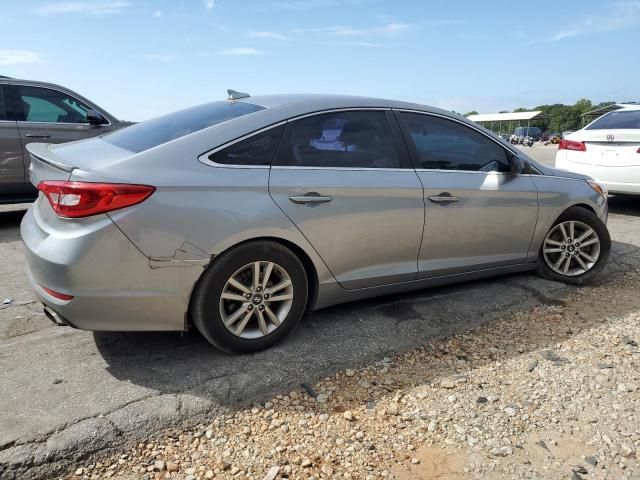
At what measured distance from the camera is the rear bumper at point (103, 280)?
2.53m

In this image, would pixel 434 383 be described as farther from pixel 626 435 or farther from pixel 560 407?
pixel 626 435

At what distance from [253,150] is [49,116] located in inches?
192

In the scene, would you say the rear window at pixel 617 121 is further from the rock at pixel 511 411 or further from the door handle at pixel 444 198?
the rock at pixel 511 411

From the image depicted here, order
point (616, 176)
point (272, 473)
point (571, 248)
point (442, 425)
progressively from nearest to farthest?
point (272, 473)
point (442, 425)
point (571, 248)
point (616, 176)

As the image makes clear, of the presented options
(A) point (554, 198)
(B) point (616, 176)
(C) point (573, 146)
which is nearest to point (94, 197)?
(A) point (554, 198)

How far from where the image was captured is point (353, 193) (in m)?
3.21

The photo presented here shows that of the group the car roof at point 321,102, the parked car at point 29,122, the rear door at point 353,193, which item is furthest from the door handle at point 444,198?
the parked car at point 29,122

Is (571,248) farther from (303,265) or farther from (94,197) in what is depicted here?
(94,197)

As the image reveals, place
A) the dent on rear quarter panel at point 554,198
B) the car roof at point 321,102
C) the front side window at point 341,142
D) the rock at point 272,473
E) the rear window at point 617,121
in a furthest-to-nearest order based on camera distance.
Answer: the rear window at point 617,121
the dent on rear quarter panel at point 554,198
the car roof at point 321,102
the front side window at point 341,142
the rock at point 272,473

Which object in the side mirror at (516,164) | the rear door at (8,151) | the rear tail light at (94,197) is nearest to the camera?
the rear tail light at (94,197)

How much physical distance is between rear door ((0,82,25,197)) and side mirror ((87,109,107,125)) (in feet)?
2.95

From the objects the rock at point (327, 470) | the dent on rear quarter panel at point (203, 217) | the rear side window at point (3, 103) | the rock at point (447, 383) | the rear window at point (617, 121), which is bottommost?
the rock at point (327, 470)

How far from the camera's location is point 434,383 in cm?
286

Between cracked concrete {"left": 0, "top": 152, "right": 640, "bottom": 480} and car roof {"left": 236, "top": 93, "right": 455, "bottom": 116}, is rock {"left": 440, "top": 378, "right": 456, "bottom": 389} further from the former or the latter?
car roof {"left": 236, "top": 93, "right": 455, "bottom": 116}
